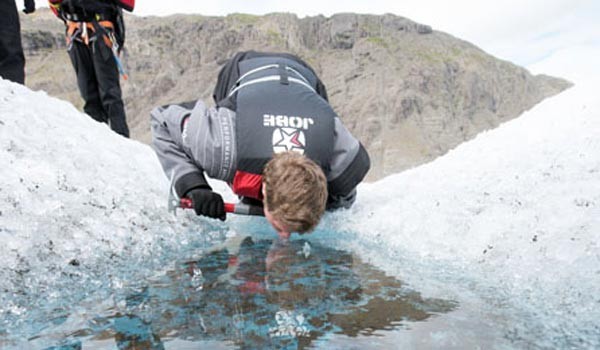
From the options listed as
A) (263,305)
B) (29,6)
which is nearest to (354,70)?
(29,6)

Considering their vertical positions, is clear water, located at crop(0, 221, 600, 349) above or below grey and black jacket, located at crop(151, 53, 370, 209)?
below

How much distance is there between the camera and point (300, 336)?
70.8 inches

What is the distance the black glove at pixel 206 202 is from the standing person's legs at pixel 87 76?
3334 millimetres

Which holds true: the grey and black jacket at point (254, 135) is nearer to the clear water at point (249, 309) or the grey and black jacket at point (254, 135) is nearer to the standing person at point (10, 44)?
the clear water at point (249, 309)

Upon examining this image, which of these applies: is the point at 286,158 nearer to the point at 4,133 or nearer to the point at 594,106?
the point at 4,133

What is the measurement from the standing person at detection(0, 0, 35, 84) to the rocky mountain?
3127 centimetres

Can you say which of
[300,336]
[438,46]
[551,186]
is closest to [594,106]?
[551,186]

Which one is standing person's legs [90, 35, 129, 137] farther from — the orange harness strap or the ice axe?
the ice axe

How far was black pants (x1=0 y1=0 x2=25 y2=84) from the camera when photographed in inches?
176

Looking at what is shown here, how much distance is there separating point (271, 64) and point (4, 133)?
1964mm

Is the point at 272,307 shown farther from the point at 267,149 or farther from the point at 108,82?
the point at 108,82

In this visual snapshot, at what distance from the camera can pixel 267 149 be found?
300cm

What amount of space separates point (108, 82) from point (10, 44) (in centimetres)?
119

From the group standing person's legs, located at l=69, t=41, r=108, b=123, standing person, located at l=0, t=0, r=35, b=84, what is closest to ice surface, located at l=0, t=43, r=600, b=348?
standing person, located at l=0, t=0, r=35, b=84
